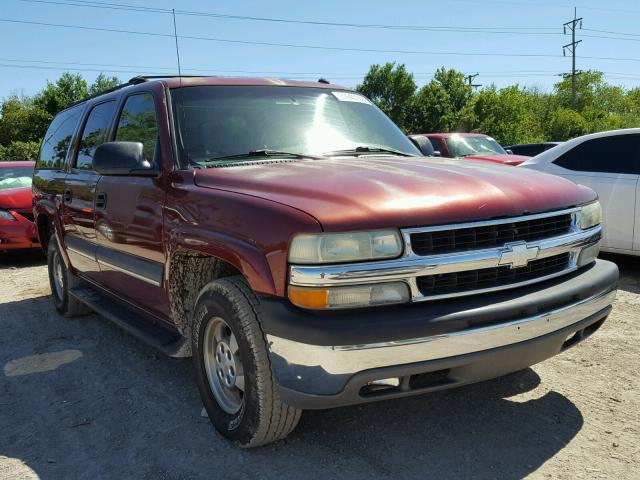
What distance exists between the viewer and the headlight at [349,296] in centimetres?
241

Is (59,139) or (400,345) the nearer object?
(400,345)

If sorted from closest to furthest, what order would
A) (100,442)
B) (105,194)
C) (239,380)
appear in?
(239,380)
(100,442)
(105,194)

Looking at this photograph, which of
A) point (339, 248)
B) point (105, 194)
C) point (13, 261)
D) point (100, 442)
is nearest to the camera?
point (339, 248)

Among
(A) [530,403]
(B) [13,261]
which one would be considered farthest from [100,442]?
(B) [13,261]

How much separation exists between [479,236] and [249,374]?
1.20m

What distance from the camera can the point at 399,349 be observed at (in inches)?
93.6

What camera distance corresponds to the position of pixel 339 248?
2.42m

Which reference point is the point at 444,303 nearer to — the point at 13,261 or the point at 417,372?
the point at 417,372

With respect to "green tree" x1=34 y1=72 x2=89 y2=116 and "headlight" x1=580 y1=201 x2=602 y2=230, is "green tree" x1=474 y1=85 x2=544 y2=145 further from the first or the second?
"headlight" x1=580 y1=201 x2=602 y2=230

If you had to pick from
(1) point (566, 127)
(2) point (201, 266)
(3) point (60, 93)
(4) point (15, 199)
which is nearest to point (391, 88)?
(1) point (566, 127)

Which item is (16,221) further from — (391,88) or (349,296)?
(391,88)

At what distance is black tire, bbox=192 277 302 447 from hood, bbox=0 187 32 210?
6.72 meters

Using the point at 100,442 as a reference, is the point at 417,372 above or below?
above

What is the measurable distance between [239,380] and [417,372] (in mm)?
950
